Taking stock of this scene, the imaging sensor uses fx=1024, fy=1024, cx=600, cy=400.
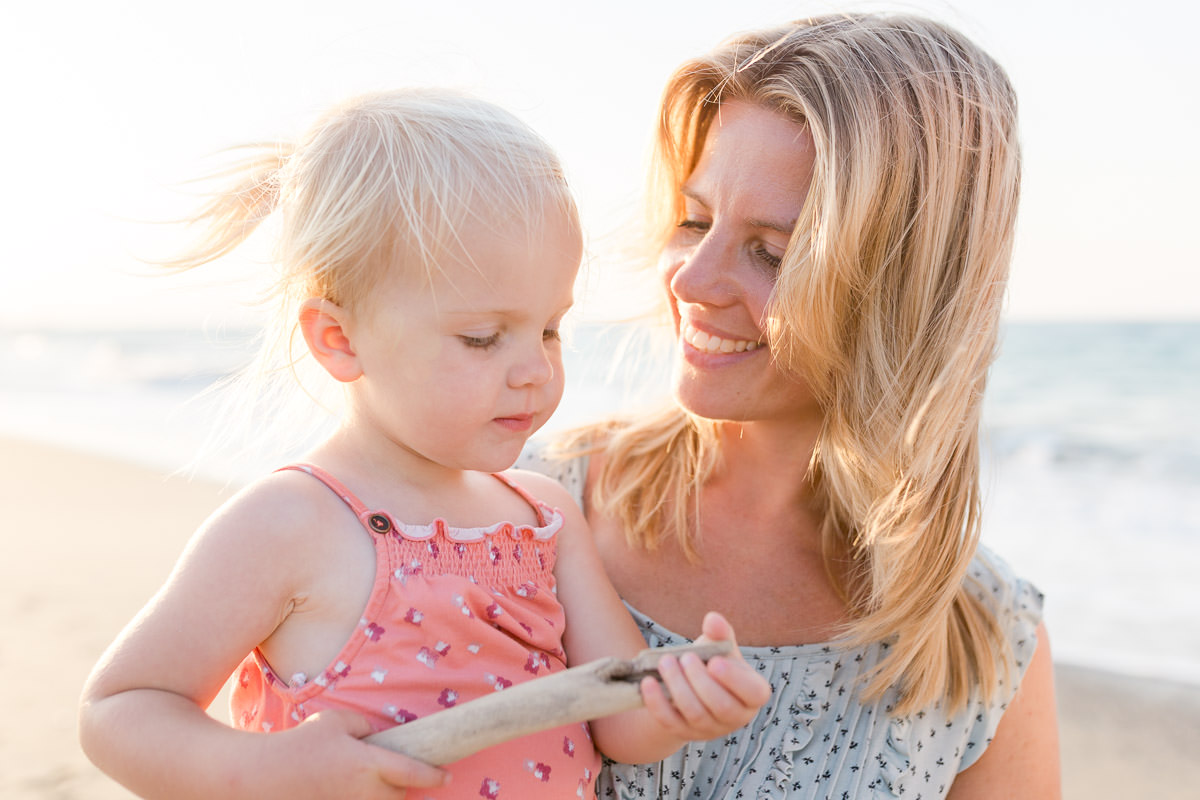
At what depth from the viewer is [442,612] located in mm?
1555

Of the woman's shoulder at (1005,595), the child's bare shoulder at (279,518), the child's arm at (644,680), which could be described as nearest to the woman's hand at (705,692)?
the child's arm at (644,680)

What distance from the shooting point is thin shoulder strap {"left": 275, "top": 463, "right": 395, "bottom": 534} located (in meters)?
1.56

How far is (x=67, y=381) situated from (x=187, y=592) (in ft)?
53.3

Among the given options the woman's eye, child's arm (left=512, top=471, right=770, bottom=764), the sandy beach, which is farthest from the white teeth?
the sandy beach

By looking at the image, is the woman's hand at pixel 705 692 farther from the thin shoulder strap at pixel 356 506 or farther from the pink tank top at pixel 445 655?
the thin shoulder strap at pixel 356 506

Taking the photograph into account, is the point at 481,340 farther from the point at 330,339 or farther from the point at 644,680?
the point at 644,680

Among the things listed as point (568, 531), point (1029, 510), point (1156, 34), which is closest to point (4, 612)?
point (568, 531)

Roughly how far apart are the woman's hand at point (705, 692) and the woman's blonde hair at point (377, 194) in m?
0.67

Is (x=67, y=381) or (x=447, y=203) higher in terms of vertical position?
(x=447, y=203)

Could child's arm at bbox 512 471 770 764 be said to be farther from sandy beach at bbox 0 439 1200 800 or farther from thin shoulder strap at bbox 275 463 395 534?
sandy beach at bbox 0 439 1200 800

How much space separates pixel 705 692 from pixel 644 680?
8cm

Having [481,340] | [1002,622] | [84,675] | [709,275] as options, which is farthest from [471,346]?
[84,675]

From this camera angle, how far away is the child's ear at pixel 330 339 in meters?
A: 1.57

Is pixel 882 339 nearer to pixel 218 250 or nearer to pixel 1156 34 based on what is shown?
pixel 218 250
